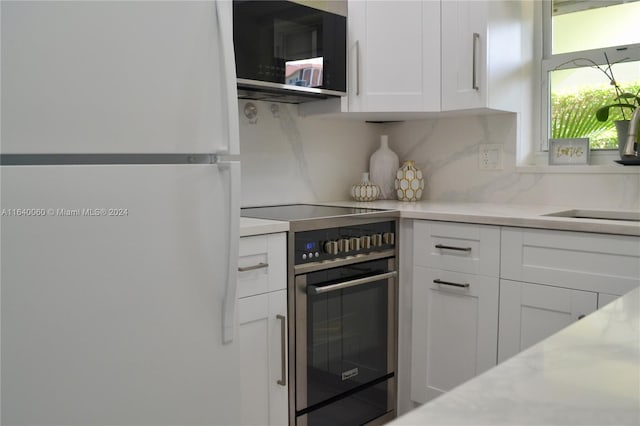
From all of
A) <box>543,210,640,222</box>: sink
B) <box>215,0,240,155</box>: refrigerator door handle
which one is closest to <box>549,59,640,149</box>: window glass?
<box>543,210,640,222</box>: sink

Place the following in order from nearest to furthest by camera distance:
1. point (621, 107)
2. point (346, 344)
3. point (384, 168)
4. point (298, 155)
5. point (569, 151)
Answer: point (346, 344)
point (621, 107)
point (569, 151)
point (298, 155)
point (384, 168)

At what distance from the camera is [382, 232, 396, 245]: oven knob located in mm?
2258

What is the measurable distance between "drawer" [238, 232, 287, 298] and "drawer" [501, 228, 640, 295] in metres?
0.80

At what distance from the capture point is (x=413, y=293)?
232 cm

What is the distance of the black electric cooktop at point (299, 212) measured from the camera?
2.08 meters

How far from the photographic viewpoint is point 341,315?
83.4 inches

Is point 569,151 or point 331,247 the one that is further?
point 569,151

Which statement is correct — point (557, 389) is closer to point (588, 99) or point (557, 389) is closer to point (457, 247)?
point (457, 247)

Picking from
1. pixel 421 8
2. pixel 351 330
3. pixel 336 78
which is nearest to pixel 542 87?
pixel 421 8

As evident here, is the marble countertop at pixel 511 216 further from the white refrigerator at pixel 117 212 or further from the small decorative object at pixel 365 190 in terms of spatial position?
the white refrigerator at pixel 117 212

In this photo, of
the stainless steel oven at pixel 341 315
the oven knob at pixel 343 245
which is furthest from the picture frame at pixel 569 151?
the oven knob at pixel 343 245

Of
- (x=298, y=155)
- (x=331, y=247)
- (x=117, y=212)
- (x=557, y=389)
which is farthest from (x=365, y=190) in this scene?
(x=557, y=389)

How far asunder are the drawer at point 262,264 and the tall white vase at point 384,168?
1116mm

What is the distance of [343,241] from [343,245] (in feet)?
0.05
